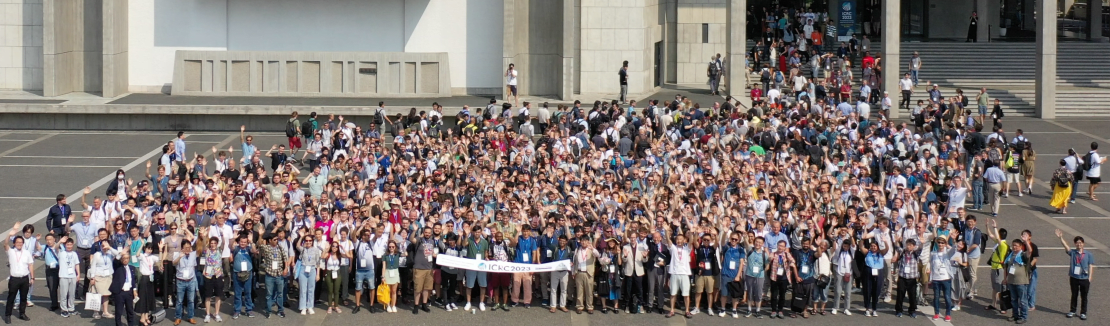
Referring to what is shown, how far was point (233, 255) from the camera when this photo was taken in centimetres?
1875

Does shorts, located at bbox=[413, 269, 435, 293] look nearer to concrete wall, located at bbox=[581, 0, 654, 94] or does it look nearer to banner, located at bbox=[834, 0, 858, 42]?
concrete wall, located at bbox=[581, 0, 654, 94]

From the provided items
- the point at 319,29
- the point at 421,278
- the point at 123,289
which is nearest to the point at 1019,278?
the point at 421,278

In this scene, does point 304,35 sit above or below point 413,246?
above

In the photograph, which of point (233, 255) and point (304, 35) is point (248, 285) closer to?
point (233, 255)

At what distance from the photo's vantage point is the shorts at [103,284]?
59.6 ft

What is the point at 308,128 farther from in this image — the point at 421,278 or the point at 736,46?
the point at 421,278

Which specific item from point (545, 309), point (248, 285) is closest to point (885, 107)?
point (545, 309)

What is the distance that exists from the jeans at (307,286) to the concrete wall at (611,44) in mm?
20433

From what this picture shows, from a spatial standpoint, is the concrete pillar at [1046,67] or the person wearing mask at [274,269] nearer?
the person wearing mask at [274,269]

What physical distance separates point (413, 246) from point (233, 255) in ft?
7.75

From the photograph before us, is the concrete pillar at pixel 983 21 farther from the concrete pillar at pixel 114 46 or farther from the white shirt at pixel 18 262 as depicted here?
the white shirt at pixel 18 262

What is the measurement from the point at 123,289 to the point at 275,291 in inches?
77.1

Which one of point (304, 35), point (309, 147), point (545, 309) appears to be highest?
point (304, 35)

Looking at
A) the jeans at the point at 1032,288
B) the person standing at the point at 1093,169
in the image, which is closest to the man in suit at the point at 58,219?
the jeans at the point at 1032,288
